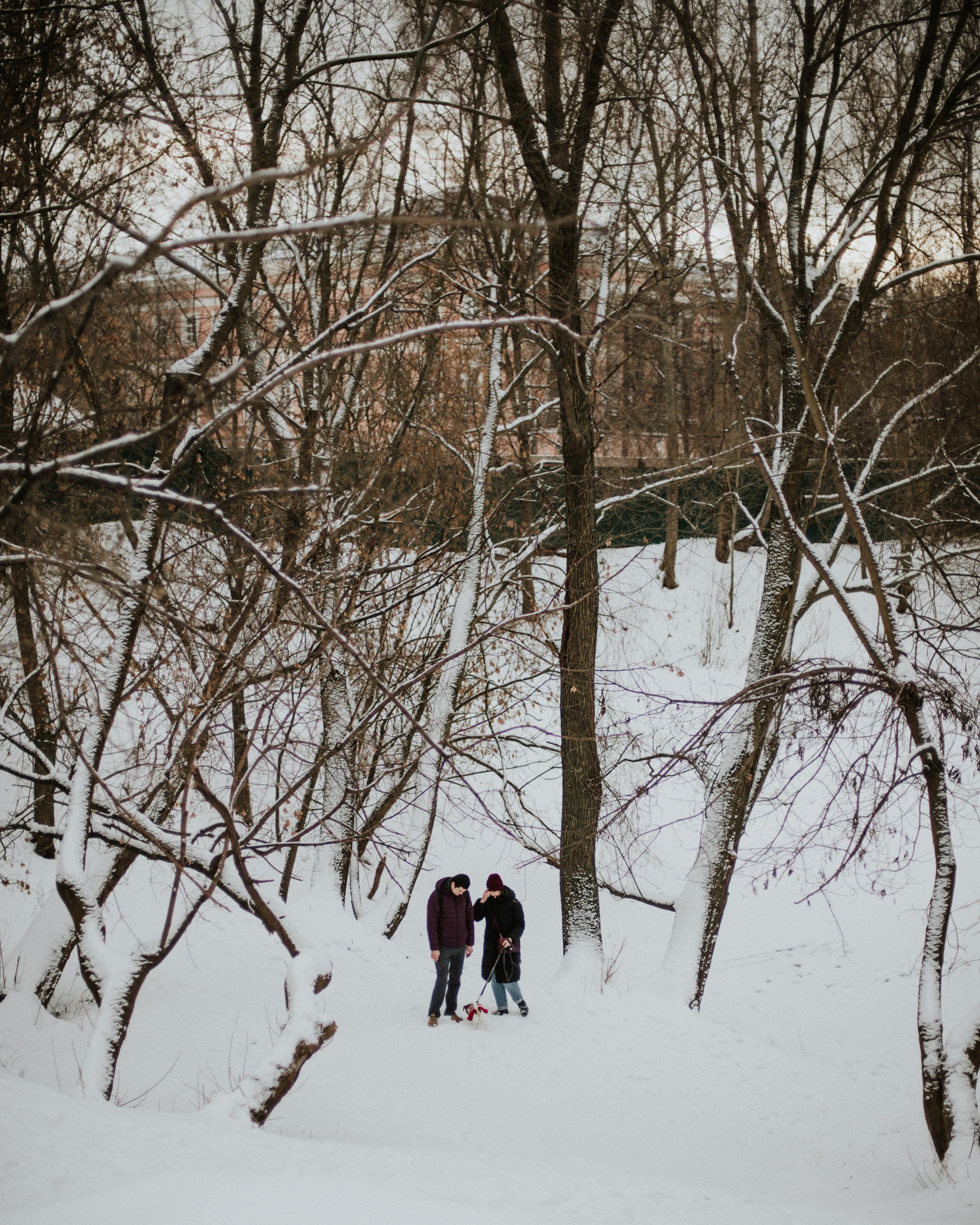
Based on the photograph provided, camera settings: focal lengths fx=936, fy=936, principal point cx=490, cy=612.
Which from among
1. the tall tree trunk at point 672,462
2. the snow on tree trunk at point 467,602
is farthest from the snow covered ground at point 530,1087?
the tall tree trunk at point 672,462

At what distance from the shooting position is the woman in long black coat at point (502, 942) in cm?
837

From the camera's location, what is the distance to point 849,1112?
24.1ft

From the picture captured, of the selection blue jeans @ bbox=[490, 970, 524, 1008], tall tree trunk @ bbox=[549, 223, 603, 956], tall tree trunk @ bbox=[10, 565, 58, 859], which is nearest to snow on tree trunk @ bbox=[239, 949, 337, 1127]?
tall tree trunk @ bbox=[10, 565, 58, 859]

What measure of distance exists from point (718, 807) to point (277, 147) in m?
6.96

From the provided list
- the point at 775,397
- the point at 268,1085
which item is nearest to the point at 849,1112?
the point at 268,1085

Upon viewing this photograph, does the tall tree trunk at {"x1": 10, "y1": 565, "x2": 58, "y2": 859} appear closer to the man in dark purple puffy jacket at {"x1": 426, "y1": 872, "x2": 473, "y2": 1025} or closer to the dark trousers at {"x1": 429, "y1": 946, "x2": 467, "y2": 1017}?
the man in dark purple puffy jacket at {"x1": 426, "y1": 872, "x2": 473, "y2": 1025}

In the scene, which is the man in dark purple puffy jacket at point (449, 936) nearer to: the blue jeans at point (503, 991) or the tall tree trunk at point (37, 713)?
the blue jeans at point (503, 991)

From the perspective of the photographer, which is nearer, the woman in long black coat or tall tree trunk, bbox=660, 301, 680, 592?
the woman in long black coat

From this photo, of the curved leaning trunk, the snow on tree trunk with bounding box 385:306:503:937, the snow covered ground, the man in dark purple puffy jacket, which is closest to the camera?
the snow covered ground

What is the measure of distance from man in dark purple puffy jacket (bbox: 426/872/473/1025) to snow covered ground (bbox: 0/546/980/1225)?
311 mm

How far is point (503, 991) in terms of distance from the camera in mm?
8398

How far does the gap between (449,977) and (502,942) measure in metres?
0.63

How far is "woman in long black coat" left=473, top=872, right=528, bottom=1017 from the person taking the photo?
329 inches

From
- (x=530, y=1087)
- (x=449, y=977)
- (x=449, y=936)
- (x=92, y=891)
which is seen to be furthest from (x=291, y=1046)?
(x=449, y=977)
